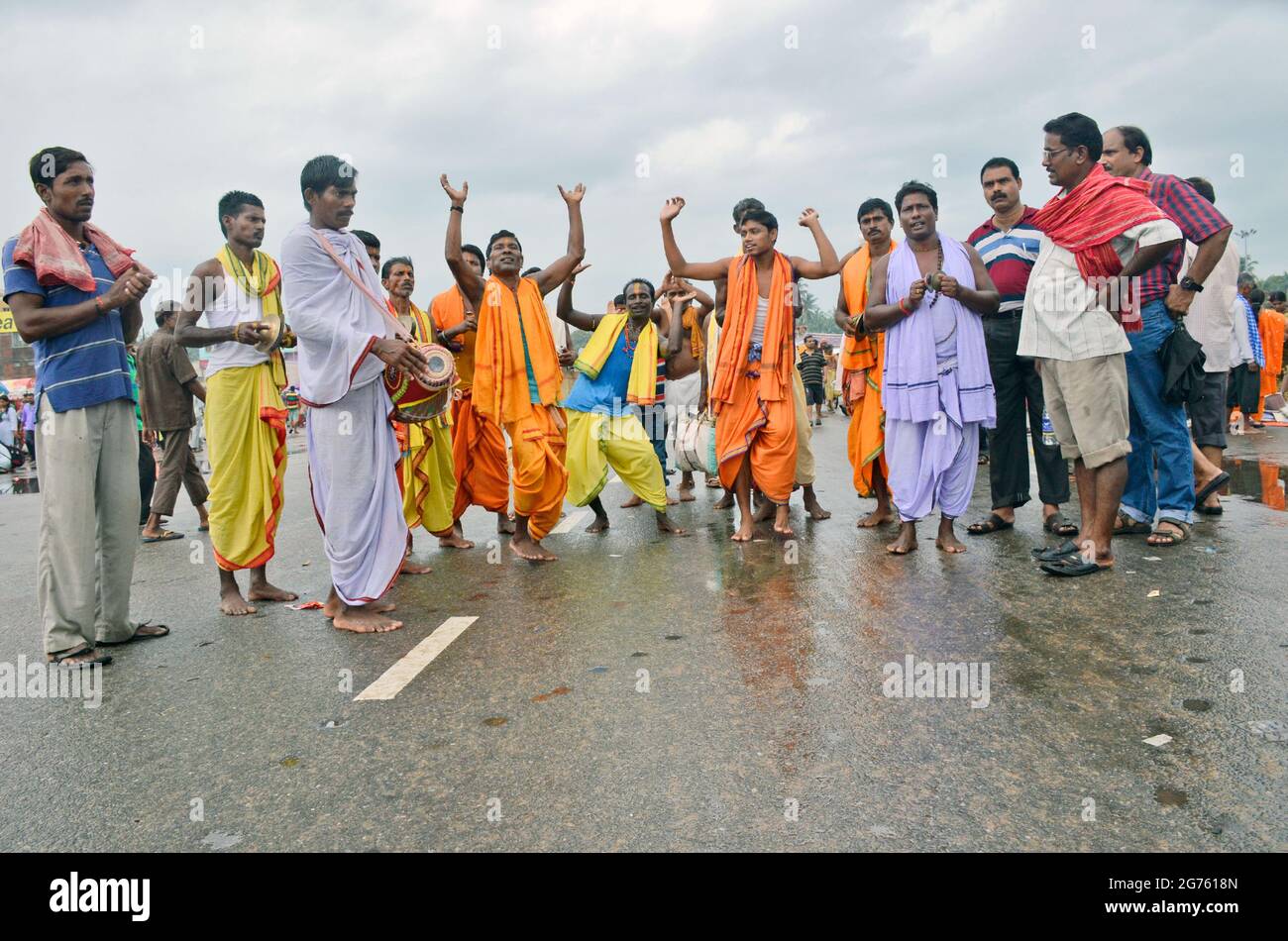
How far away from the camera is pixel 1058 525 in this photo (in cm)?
599

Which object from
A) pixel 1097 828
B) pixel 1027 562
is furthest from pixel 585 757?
pixel 1027 562

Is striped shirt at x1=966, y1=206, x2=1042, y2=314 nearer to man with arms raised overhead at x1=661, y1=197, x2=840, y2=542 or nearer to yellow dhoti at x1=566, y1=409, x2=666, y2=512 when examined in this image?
man with arms raised overhead at x1=661, y1=197, x2=840, y2=542

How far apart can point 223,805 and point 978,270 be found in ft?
16.3

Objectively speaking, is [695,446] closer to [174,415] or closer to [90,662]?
[174,415]

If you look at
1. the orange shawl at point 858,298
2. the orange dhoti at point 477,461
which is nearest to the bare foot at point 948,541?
the orange shawl at point 858,298

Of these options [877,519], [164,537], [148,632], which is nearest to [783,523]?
[877,519]

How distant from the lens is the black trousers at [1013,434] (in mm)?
6219

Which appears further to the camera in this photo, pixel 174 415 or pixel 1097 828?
pixel 174 415

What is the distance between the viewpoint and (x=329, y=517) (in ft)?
14.9

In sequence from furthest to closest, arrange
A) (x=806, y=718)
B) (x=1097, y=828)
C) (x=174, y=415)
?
(x=174, y=415) → (x=806, y=718) → (x=1097, y=828)

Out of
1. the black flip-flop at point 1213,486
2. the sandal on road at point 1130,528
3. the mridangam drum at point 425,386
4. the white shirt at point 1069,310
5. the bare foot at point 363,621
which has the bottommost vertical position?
the bare foot at point 363,621

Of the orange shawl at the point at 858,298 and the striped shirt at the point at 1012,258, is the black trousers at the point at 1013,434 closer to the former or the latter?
the striped shirt at the point at 1012,258

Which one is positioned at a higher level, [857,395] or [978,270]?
[978,270]

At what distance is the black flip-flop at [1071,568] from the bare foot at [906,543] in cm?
91
